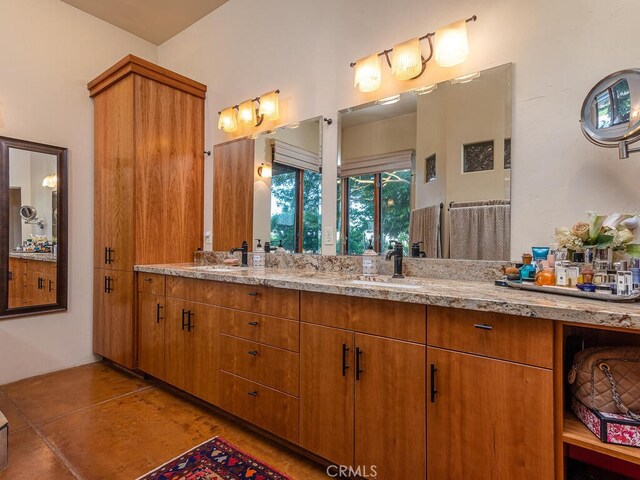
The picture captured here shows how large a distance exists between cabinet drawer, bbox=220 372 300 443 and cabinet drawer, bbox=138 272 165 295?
2.87 feet

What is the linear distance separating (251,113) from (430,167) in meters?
1.57

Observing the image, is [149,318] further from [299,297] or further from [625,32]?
[625,32]

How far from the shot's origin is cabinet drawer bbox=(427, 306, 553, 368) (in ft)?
3.53

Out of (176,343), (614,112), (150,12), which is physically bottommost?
(176,343)

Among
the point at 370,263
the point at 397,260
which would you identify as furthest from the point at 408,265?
the point at 370,263

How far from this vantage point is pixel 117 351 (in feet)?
9.24

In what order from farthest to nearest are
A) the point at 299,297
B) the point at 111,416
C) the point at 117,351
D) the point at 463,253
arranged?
the point at 117,351 → the point at 111,416 → the point at 463,253 → the point at 299,297

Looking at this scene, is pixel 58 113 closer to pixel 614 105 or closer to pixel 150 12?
pixel 150 12

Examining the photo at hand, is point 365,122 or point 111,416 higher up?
point 365,122

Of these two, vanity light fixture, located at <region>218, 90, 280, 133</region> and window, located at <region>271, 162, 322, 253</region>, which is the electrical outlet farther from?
vanity light fixture, located at <region>218, 90, 280, 133</region>

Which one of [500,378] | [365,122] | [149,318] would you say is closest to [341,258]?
[365,122]

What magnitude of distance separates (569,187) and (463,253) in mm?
556

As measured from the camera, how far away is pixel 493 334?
1159 millimetres

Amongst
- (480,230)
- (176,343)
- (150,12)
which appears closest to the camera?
(480,230)
